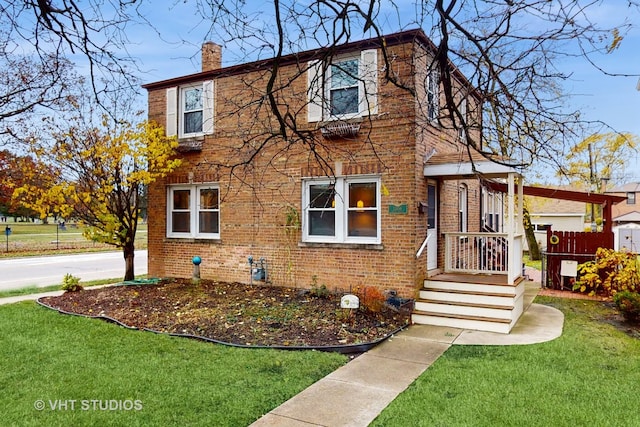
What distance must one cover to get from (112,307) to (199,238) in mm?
3132

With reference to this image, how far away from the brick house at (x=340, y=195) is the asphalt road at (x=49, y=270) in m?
4.88

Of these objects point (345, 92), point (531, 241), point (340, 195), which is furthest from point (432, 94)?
point (531, 241)

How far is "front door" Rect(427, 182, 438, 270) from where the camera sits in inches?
389

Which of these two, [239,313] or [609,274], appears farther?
[609,274]

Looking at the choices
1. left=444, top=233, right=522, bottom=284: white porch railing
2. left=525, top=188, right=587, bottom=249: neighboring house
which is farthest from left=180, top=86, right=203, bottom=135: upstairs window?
left=525, top=188, right=587, bottom=249: neighboring house

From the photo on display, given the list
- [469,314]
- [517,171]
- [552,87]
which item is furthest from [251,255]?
[552,87]

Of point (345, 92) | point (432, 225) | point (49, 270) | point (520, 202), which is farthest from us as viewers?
point (49, 270)

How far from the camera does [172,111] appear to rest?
480 inches

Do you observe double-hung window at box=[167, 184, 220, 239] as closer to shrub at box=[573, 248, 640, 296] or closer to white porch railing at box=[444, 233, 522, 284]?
white porch railing at box=[444, 233, 522, 284]

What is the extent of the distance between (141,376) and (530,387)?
4.48m

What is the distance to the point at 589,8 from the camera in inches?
136

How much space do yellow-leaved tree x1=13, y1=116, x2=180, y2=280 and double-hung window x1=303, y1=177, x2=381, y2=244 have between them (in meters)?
3.82

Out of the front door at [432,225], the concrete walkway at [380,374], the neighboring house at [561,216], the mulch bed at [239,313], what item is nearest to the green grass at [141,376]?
the concrete walkway at [380,374]

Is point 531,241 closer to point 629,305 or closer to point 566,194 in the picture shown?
point 566,194
